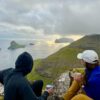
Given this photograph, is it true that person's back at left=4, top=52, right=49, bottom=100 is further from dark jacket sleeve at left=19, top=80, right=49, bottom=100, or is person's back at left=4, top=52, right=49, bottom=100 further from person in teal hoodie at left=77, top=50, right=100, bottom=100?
person in teal hoodie at left=77, top=50, right=100, bottom=100

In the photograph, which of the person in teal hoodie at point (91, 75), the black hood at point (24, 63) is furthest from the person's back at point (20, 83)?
the person in teal hoodie at point (91, 75)

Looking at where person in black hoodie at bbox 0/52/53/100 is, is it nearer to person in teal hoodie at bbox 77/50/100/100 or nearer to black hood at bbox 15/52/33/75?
black hood at bbox 15/52/33/75

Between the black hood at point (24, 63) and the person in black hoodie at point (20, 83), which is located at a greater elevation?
the black hood at point (24, 63)

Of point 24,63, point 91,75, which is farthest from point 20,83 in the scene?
point 91,75

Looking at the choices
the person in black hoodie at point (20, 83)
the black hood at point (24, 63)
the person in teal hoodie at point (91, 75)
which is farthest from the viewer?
the person in teal hoodie at point (91, 75)

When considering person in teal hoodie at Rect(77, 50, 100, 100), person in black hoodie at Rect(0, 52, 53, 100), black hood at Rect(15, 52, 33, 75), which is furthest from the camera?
person in teal hoodie at Rect(77, 50, 100, 100)

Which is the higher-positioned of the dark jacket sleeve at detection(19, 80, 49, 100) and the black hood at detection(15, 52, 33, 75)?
the black hood at detection(15, 52, 33, 75)

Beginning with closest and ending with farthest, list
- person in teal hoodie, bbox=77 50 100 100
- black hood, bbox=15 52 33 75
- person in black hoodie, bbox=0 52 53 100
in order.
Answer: person in black hoodie, bbox=0 52 53 100 < black hood, bbox=15 52 33 75 < person in teal hoodie, bbox=77 50 100 100

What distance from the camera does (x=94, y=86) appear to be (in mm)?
8922

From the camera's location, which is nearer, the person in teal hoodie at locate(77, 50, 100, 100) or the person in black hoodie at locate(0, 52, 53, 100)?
the person in black hoodie at locate(0, 52, 53, 100)

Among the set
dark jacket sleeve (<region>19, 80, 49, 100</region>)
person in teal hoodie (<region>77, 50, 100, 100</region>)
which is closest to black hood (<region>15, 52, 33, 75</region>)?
dark jacket sleeve (<region>19, 80, 49, 100</region>)

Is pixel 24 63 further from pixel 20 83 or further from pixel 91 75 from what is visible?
pixel 91 75

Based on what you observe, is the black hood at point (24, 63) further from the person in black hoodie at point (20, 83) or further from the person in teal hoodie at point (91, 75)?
the person in teal hoodie at point (91, 75)

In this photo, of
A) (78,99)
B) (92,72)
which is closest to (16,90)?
(78,99)
